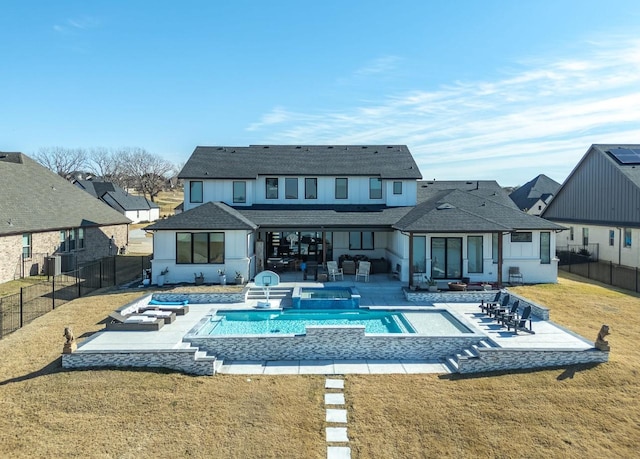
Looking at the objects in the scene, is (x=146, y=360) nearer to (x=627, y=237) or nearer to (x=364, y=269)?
(x=364, y=269)

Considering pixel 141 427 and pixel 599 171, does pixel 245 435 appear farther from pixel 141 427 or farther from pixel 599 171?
pixel 599 171

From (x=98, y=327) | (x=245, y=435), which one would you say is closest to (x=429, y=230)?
(x=245, y=435)

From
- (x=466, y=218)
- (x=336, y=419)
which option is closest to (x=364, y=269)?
(x=466, y=218)

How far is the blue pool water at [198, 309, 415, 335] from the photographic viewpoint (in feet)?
47.7

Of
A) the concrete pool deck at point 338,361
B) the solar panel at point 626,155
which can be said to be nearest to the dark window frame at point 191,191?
the concrete pool deck at point 338,361

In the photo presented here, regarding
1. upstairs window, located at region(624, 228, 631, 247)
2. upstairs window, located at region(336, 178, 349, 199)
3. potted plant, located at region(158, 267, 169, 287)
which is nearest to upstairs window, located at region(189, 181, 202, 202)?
potted plant, located at region(158, 267, 169, 287)

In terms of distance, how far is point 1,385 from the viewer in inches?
418

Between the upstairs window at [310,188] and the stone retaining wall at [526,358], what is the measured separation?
16.2 metres

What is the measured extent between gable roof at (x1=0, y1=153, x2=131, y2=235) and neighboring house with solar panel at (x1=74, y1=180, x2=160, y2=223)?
25.6 metres

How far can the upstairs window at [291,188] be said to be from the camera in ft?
86.0

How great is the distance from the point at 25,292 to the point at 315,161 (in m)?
17.5

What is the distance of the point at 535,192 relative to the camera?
56.0m

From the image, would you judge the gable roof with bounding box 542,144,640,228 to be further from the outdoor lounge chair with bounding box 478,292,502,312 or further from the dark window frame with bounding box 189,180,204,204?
the dark window frame with bounding box 189,180,204,204

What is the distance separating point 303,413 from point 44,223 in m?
21.9
